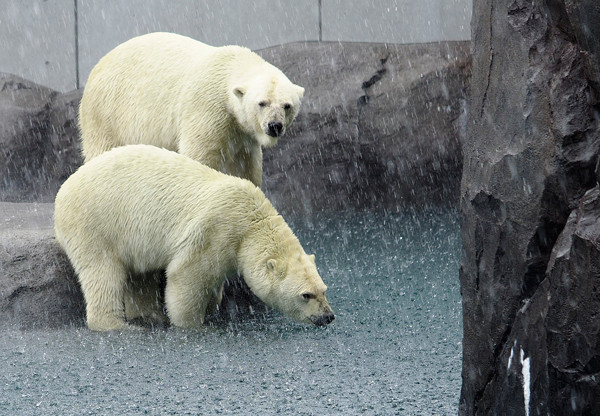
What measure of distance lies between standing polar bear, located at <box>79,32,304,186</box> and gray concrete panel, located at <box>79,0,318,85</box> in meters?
4.04

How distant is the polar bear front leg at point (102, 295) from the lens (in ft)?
15.9

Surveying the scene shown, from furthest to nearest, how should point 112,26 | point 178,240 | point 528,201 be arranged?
point 112,26
point 178,240
point 528,201

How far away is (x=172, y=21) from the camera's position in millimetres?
9992

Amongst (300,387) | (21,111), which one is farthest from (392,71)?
(300,387)

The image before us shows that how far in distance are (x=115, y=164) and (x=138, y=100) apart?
883mm

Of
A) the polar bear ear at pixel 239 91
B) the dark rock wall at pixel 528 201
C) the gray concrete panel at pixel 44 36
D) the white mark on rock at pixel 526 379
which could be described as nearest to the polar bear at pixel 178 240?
the polar bear ear at pixel 239 91

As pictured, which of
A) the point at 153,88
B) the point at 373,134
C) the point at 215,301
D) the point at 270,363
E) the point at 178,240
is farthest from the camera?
the point at 373,134

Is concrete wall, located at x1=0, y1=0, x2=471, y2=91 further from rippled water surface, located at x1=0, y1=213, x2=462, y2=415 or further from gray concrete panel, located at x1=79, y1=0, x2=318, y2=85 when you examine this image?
rippled water surface, located at x1=0, y1=213, x2=462, y2=415

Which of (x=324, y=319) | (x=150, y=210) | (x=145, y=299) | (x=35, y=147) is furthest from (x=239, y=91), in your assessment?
(x=35, y=147)

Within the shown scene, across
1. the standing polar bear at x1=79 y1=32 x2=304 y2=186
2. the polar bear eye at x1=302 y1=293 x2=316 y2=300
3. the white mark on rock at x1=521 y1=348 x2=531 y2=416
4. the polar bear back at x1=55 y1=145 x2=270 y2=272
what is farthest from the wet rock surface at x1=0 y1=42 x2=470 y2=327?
the white mark on rock at x1=521 y1=348 x2=531 y2=416

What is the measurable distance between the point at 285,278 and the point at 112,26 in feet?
20.4

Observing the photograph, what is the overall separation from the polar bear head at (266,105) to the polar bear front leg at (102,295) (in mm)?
1195

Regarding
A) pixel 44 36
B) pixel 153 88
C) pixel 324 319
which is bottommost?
pixel 324 319

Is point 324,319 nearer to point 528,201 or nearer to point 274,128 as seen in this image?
point 274,128
